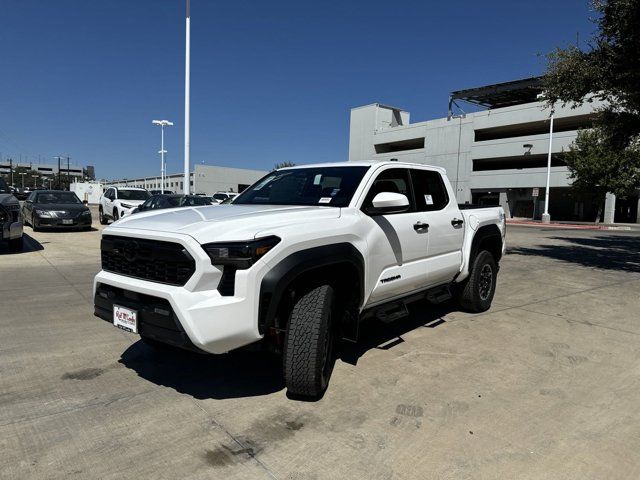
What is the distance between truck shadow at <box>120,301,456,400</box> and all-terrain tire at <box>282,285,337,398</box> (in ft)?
1.27

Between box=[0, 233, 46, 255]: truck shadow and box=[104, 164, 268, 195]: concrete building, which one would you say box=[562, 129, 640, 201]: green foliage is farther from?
box=[104, 164, 268, 195]: concrete building

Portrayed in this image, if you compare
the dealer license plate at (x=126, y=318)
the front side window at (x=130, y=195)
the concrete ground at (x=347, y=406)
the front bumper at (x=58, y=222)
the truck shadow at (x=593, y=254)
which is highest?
the front side window at (x=130, y=195)

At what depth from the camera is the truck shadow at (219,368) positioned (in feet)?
11.9

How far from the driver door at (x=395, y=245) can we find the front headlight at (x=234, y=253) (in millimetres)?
1211

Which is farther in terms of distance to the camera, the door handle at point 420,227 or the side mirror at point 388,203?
the door handle at point 420,227

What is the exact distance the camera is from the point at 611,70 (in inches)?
448

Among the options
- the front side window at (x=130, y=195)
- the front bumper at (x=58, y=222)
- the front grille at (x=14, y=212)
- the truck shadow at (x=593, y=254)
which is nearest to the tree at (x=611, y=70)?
the truck shadow at (x=593, y=254)

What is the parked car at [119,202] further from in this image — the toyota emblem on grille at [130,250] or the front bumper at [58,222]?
the toyota emblem on grille at [130,250]

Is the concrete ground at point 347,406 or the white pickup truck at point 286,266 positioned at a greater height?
the white pickup truck at point 286,266

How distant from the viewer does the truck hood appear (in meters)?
3.07

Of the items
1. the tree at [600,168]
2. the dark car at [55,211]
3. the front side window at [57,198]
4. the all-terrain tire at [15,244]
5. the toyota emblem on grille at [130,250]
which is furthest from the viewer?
the tree at [600,168]

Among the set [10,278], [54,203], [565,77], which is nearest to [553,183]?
[565,77]

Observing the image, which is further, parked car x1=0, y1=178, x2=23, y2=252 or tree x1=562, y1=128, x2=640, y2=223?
tree x1=562, y1=128, x2=640, y2=223

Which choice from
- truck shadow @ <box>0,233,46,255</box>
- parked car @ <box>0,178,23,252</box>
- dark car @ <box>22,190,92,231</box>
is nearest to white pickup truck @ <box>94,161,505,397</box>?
parked car @ <box>0,178,23,252</box>
